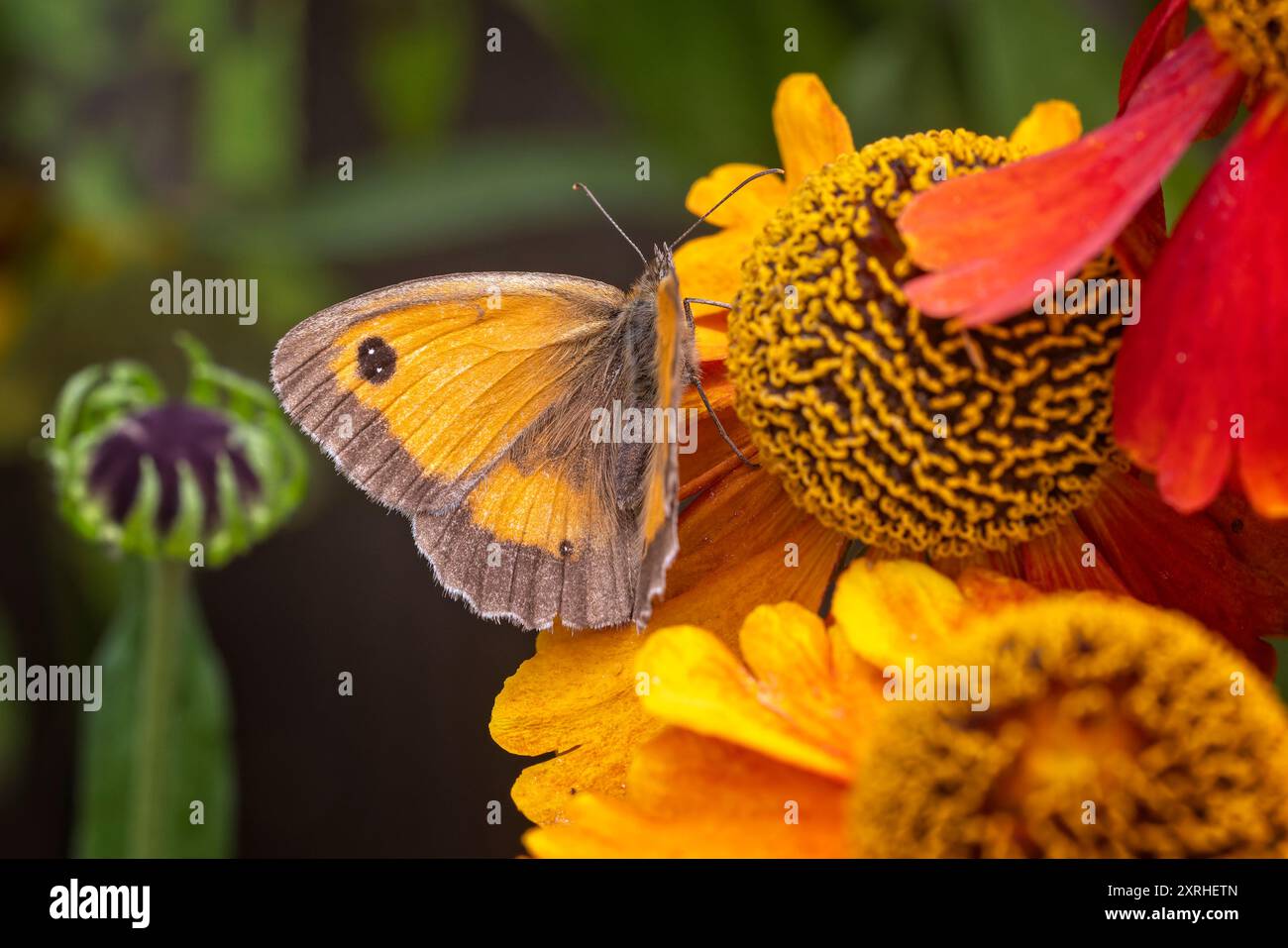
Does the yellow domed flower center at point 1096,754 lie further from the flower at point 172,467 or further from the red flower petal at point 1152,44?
the flower at point 172,467

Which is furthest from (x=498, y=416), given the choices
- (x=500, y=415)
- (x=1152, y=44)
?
(x=1152, y=44)


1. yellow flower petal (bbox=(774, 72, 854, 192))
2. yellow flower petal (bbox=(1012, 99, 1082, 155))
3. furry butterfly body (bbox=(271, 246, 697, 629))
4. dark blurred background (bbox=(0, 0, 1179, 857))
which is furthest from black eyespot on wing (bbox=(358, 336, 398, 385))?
dark blurred background (bbox=(0, 0, 1179, 857))

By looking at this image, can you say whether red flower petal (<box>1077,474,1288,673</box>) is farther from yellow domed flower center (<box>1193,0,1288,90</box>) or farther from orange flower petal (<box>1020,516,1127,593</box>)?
yellow domed flower center (<box>1193,0,1288,90</box>)

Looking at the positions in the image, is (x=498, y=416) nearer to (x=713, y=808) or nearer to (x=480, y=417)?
(x=480, y=417)
